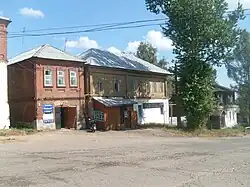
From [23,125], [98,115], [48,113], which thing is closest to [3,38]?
[48,113]

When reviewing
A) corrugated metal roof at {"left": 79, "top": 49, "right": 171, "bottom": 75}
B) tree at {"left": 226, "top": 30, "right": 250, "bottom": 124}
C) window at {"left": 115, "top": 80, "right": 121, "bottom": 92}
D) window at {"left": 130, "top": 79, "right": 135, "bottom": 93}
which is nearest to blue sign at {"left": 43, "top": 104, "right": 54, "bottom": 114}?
corrugated metal roof at {"left": 79, "top": 49, "right": 171, "bottom": 75}

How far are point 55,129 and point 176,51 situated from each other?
15296 mm

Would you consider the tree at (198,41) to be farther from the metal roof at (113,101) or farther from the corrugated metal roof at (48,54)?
the corrugated metal roof at (48,54)

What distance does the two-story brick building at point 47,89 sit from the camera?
117ft

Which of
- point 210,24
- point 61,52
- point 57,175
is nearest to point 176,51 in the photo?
point 210,24

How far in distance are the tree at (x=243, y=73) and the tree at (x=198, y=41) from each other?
2343cm

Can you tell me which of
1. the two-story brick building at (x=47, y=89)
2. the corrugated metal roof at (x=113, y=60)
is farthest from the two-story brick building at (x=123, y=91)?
the two-story brick building at (x=47, y=89)

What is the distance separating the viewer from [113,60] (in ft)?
150

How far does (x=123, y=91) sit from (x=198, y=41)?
10197 millimetres

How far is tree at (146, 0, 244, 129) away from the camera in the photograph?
39.0 meters

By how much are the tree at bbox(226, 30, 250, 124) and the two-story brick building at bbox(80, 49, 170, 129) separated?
18401 mm

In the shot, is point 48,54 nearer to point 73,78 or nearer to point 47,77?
point 47,77

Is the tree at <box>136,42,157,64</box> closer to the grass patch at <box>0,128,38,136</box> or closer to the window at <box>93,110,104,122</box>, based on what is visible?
the window at <box>93,110,104,122</box>

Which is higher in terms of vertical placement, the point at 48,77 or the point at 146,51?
the point at 146,51
